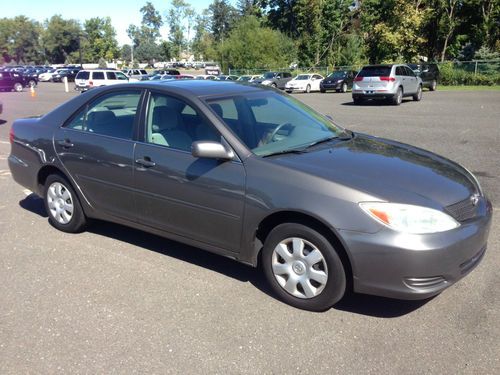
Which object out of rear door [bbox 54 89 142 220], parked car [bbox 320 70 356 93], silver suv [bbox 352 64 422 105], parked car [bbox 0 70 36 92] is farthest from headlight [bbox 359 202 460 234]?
parked car [bbox 0 70 36 92]

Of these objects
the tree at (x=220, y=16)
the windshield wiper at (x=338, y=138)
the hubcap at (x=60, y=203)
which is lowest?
the hubcap at (x=60, y=203)

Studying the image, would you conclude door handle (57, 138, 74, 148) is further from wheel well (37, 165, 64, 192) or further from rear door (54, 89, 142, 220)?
wheel well (37, 165, 64, 192)

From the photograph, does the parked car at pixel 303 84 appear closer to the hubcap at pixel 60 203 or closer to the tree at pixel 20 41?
the hubcap at pixel 60 203

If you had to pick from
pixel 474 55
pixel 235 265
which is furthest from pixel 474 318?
pixel 474 55

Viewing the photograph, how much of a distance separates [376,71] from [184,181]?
59.2ft

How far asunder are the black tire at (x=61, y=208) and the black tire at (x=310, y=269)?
7.44 ft

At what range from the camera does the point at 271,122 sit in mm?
4363

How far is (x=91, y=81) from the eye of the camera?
114 ft

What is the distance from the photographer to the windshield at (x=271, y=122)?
3.90 metres

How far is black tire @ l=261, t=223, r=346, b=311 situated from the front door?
11.8 inches

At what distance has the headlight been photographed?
3.09 m

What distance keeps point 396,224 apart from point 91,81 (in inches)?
1372

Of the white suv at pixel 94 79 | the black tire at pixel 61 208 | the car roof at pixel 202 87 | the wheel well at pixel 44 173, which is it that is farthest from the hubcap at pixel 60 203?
the white suv at pixel 94 79

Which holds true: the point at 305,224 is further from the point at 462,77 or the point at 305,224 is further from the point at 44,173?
the point at 462,77
